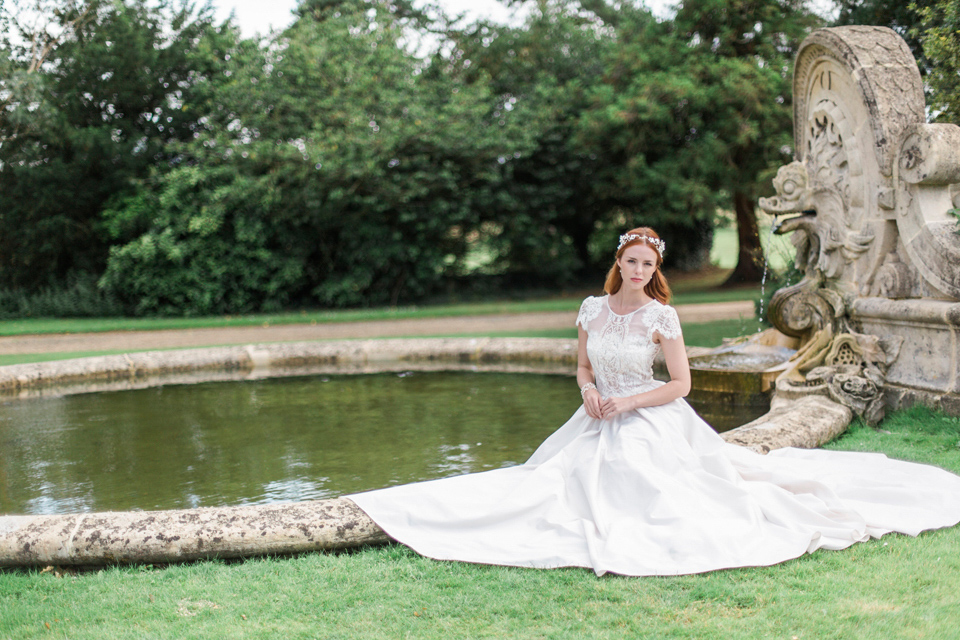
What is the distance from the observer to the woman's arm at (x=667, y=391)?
3.88 meters

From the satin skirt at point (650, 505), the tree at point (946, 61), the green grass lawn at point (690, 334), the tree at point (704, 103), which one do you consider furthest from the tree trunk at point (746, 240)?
the satin skirt at point (650, 505)

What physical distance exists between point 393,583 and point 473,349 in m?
6.58

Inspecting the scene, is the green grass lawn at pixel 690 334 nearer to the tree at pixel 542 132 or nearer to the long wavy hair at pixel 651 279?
the long wavy hair at pixel 651 279

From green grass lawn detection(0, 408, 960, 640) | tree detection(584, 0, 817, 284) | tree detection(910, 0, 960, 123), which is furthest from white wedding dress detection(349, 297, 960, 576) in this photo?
tree detection(584, 0, 817, 284)

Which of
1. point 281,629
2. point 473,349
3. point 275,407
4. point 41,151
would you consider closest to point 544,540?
point 281,629

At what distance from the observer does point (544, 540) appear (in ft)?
11.1

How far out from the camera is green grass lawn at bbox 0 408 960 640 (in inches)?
105

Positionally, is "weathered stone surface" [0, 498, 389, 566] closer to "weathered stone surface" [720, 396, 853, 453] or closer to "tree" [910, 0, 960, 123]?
"weathered stone surface" [720, 396, 853, 453]

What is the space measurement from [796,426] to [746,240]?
18.0m

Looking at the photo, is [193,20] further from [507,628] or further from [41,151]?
[507,628]

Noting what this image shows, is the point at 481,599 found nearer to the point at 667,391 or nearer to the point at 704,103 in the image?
the point at 667,391

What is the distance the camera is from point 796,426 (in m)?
4.98

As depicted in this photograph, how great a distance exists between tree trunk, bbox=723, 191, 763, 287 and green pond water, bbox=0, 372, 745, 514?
45.5 ft

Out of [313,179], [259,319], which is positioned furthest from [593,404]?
[313,179]
